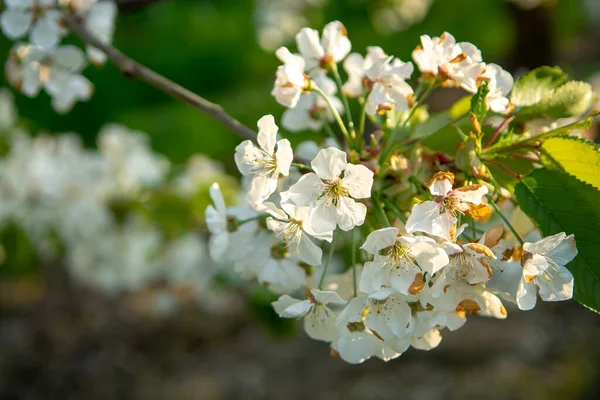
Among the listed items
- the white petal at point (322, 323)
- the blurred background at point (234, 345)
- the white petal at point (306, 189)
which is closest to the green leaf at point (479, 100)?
the white petal at point (306, 189)

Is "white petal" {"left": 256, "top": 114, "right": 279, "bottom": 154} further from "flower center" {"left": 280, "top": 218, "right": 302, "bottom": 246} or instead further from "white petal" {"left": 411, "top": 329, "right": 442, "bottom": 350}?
"white petal" {"left": 411, "top": 329, "right": 442, "bottom": 350}

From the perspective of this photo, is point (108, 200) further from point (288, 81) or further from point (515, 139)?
point (515, 139)

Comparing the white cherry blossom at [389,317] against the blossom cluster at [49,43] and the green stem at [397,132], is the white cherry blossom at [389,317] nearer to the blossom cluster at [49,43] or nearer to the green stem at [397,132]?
the green stem at [397,132]

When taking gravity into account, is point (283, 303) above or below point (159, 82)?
below

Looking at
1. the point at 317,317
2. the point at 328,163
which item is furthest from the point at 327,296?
the point at 328,163

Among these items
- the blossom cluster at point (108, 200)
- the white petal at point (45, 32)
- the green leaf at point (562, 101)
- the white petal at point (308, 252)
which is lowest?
the blossom cluster at point (108, 200)

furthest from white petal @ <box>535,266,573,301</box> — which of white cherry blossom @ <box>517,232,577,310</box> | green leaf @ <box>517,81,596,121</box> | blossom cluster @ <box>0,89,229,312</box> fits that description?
blossom cluster @ <box>0,89,229,312</box>
